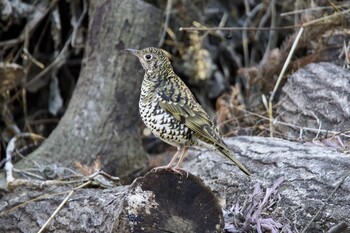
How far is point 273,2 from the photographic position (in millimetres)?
7445

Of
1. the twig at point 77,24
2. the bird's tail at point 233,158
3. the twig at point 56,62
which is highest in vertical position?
the twig at point 77,24

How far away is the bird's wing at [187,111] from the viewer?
4395 millimetres

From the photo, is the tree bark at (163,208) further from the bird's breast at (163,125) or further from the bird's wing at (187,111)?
the bird's wing at (187,111)

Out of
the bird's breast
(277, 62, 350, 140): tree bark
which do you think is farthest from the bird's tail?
(277, 62, 350, 140): tree bark

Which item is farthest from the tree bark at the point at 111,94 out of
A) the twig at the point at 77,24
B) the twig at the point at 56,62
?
the twig at the point at 56,62

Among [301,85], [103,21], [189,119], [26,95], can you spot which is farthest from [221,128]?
[26,95]

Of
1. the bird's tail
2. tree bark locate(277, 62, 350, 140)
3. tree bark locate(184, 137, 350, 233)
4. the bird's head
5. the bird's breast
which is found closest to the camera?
tree bark locate(184, 137, 350, 233)

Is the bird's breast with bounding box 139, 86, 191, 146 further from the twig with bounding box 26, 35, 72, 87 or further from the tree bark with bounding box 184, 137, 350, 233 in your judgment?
the twig with bounding box 26, 35, 72, 87

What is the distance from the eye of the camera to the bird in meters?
4.36

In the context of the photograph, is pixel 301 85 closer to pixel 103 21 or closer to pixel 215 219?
pixel 103 21

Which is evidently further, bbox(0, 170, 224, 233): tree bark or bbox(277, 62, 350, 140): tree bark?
bbox(277, 62, 350, 140): tree bark

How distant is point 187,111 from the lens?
447 cm

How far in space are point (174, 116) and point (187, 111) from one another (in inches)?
4.5

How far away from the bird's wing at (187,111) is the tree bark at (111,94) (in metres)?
1.45
